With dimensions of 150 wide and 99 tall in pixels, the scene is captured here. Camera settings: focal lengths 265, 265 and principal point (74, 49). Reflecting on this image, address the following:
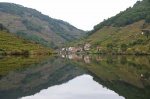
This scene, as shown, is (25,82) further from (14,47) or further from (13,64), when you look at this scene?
(14,47)

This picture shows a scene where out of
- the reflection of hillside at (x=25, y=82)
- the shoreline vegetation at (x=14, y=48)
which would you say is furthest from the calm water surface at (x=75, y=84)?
the shoreline vegetation at (x=14, y=48)

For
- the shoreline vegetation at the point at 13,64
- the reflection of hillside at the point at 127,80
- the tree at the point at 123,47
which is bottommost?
the reflection of hillside at the point at 127,80

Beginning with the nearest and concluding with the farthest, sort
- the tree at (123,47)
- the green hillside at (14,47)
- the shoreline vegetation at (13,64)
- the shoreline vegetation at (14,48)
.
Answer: the shoreline vegetation at (13,64) < the shoreline vegetation at (14,48) < the green hillside at (14,47) < the tree at (123,47)

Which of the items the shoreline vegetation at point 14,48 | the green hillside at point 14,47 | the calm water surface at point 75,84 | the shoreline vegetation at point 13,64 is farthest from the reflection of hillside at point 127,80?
the green hillside at point 14,47

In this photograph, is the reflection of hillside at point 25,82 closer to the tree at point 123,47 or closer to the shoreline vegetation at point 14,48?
the shoreline vegetation at point 14,48

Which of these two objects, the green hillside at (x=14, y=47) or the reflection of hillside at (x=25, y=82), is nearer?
the reflection of hillside at (x=25, y=82)

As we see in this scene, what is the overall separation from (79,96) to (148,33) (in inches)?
7131

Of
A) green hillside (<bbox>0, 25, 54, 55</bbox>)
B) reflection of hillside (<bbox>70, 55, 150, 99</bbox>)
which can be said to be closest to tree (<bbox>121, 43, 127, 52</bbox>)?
green hillside (<bbox>0, 25, 54, 55</bbox>)

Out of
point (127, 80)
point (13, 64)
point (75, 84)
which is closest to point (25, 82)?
point (75, 84)

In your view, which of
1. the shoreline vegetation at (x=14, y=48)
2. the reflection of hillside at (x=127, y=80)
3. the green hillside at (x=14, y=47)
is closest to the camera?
the reflection of hillside at (x=127, y=80)

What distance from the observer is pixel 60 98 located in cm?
2395

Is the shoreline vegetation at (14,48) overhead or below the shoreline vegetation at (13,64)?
overhead

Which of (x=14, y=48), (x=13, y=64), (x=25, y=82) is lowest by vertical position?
(x=25, y=82)

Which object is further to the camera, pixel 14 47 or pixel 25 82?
pixel 14 47
